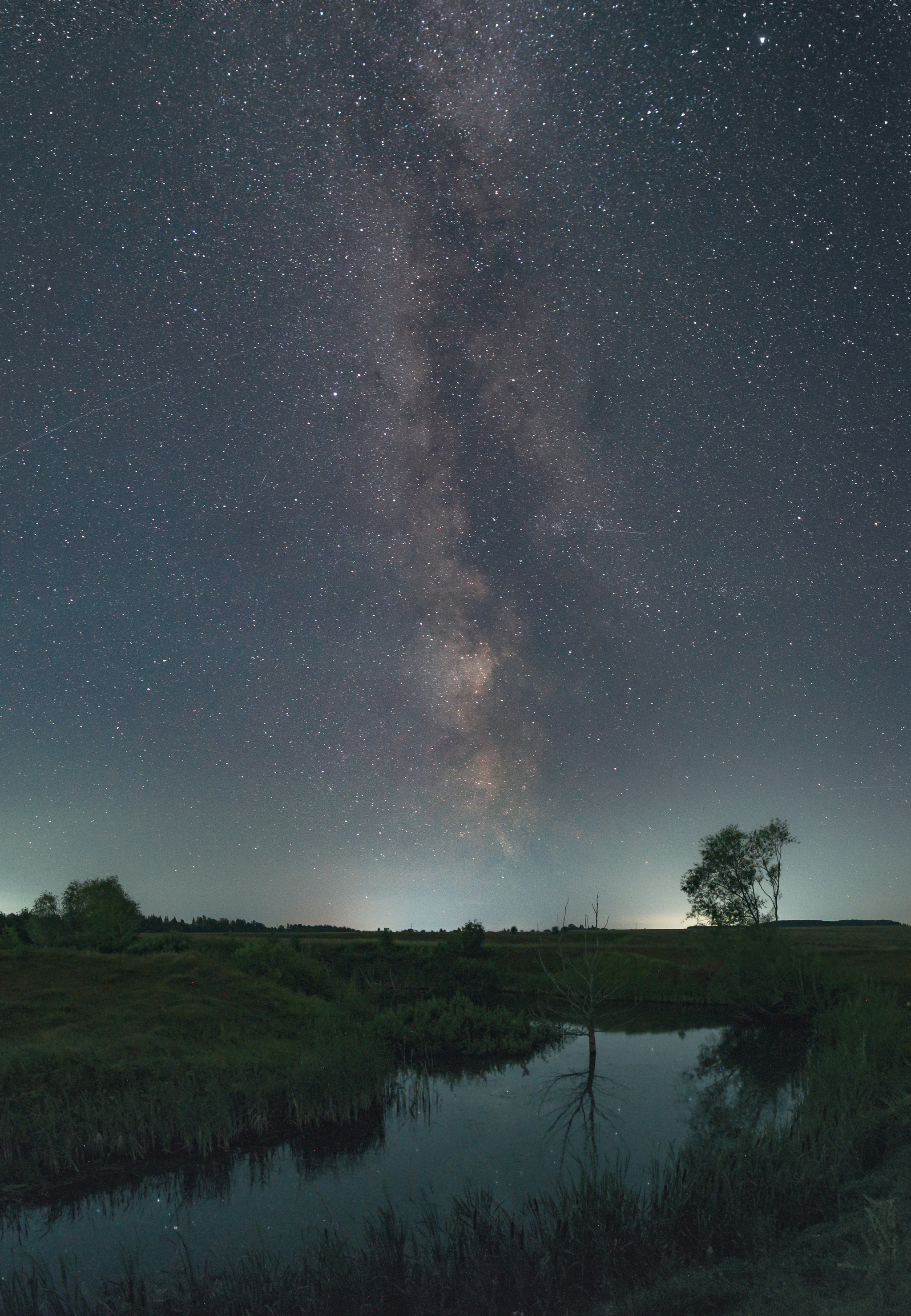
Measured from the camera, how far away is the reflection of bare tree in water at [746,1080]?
69.5 feet

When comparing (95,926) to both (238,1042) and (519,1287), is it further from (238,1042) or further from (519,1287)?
(519,1287)

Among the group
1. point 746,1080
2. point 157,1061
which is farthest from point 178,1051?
point 746,1080

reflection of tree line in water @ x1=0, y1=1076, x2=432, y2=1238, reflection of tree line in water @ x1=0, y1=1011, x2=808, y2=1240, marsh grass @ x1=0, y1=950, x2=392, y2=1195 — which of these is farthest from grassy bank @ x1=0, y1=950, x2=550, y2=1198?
reflection of tree line in water @ x1=0, y1=1011, x2=808, y2=1240

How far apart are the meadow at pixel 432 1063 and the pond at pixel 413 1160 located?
3.76ft

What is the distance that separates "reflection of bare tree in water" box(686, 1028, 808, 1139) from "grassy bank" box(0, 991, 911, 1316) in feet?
7.83

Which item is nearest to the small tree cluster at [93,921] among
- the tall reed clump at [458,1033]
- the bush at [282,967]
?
the bush at [282,967]

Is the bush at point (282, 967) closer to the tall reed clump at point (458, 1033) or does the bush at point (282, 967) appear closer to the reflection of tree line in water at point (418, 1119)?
the tall reed clump at point (458, 1033)

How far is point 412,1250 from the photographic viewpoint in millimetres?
11398

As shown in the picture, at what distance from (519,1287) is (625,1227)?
7.57 ft

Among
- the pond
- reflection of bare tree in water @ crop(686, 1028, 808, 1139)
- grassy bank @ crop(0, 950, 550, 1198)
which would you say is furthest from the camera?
reflection of bare tree in water @ crop(686, 1028, 808, 1139)

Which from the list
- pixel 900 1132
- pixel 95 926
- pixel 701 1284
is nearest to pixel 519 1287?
pixel 701 1284

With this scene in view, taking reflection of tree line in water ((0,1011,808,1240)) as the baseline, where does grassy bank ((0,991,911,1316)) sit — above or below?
above

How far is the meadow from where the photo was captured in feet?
30.2

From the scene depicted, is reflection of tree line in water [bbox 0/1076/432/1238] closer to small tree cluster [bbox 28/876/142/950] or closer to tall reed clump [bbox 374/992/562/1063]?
tall reed clump [bbox 374/992/562/1063]
